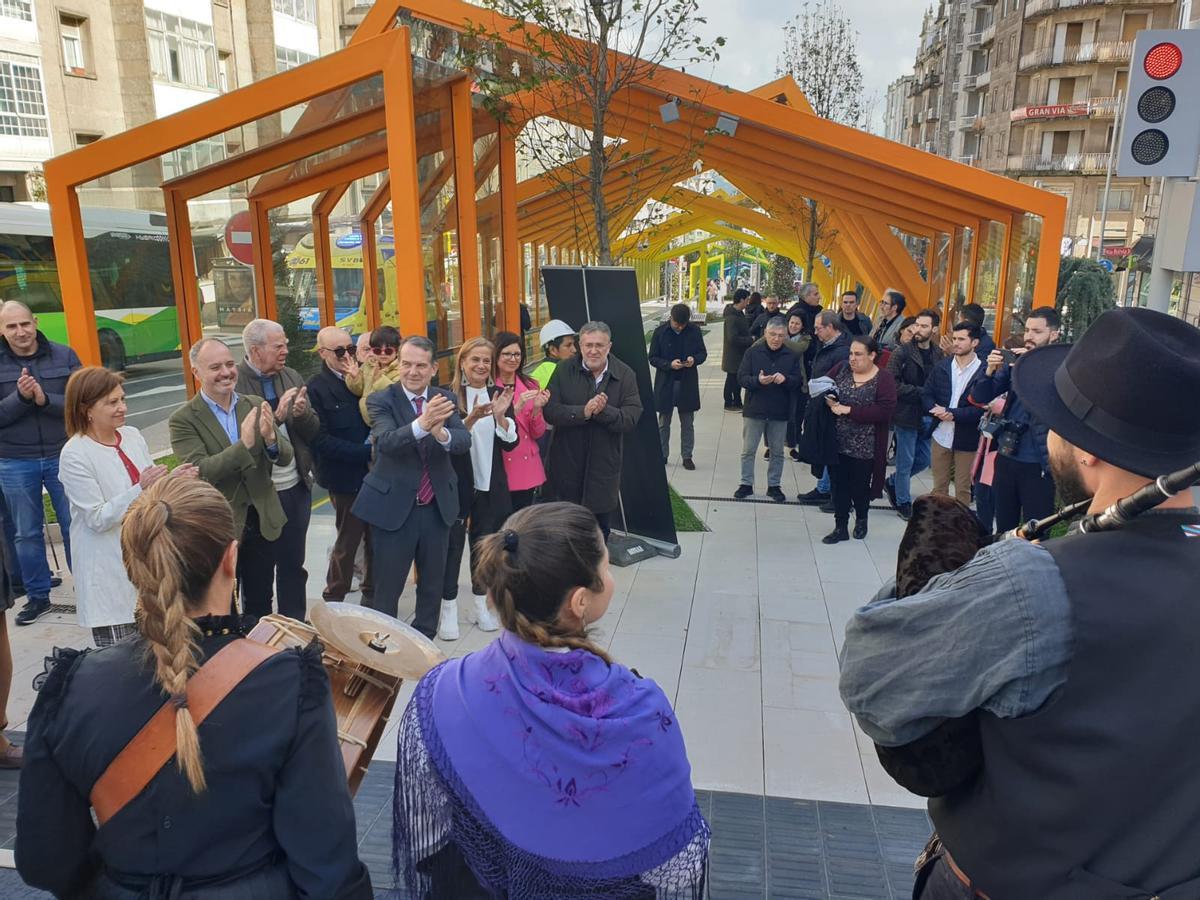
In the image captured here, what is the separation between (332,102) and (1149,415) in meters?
6.64

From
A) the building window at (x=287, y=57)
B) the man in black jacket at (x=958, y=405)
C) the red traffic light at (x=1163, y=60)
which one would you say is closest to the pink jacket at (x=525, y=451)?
the man in black jacket at (x=958, y=405)

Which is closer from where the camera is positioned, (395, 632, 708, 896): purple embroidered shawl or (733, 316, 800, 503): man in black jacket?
(395, 632, 708, 896): purple embroidered shawl

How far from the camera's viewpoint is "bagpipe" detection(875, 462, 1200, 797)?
1.41 m

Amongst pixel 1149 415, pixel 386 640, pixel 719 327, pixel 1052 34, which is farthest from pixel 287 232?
pixel 1052 34

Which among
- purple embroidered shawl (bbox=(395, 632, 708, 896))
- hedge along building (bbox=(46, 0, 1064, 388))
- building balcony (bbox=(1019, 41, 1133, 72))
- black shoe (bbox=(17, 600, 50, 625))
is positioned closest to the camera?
purple embroidered shawl (bbox=(395, 632, 708, 896))

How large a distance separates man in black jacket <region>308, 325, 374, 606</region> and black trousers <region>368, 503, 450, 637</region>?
538mm

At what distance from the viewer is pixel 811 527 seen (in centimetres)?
787

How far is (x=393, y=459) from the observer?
4.82 meters

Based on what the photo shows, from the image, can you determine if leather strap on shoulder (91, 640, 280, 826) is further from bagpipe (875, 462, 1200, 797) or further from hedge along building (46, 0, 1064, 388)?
hedge along building (46, 0, 1064, 388)

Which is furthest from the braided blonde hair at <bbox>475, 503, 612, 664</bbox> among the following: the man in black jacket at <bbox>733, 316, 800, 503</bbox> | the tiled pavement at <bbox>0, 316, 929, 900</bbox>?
the man in black jacket at <bbox>733, 316, 800, 503</bbox>

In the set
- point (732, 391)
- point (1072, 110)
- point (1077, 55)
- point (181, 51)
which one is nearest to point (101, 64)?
point (181, 51)

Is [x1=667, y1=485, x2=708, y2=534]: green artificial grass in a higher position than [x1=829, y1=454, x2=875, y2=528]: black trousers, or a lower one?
lower

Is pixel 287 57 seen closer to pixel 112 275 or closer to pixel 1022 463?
pixel 112 275

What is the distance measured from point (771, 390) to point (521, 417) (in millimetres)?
3503
